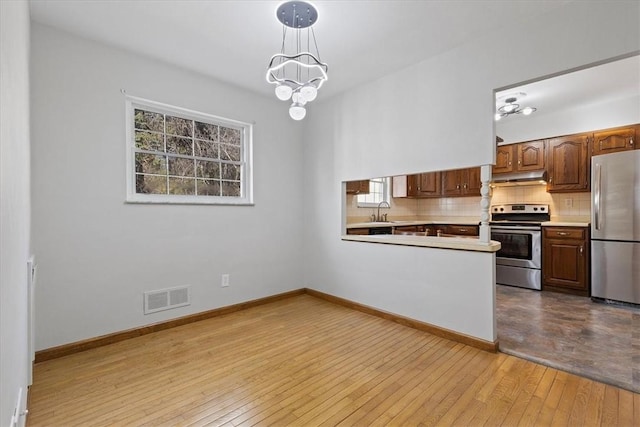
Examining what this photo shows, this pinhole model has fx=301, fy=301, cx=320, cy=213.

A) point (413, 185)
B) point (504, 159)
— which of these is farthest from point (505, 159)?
point (413, 185)

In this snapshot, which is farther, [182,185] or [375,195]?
[375,195]

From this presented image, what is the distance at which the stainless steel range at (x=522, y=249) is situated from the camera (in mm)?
4488

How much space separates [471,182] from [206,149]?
15.2 feet

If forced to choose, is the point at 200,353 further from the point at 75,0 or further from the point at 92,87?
the point at 75,0

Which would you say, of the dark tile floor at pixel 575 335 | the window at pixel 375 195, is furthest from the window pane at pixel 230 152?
the dark tile floor at pixel 575 335

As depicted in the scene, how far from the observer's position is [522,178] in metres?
4.83

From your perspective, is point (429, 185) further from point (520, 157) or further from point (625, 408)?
point (625, 408)

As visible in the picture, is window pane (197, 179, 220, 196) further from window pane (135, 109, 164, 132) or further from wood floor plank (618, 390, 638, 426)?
wood floor plank (618, 390, 638, 426)

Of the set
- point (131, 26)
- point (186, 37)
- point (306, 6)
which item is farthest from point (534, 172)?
point (131, 26)

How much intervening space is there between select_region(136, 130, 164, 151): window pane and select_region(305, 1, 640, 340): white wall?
1.98m

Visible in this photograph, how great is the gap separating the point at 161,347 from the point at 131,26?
9.11 ft

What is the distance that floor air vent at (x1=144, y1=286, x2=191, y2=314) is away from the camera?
3020 millimetres

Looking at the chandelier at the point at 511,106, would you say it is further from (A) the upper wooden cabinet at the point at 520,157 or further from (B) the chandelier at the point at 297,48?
(B) the chandelier at the point at 297,48

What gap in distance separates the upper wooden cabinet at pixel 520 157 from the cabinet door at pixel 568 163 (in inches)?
5.1
